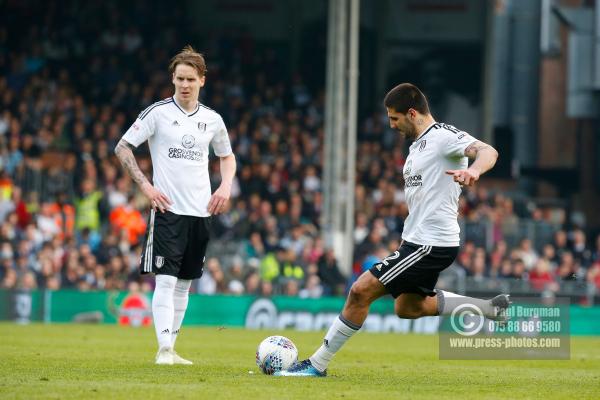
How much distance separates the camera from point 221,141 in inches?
448

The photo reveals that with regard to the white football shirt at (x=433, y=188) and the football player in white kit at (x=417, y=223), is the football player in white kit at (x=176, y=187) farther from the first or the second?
the white football shirt at (x=433, y=188)

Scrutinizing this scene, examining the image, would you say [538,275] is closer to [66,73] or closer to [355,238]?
[355,238]

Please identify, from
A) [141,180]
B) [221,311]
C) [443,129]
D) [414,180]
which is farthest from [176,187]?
[221,311]

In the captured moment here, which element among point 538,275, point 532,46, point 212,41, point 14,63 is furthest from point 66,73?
point 532,46

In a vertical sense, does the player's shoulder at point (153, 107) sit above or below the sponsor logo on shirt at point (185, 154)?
above

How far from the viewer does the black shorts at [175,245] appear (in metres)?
10.7

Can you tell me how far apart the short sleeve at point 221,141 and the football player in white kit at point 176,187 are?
11 cm

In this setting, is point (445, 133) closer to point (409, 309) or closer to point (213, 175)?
point (409, 309)

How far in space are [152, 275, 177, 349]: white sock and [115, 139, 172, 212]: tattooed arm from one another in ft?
2.07

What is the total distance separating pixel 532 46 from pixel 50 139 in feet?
51.1

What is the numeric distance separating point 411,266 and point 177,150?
8.19 feet

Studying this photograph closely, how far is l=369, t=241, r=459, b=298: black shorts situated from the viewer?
31.8 feet

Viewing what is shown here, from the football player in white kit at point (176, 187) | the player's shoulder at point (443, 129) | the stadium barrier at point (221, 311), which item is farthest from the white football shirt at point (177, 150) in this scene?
the stadium barrier at point (221, 311)

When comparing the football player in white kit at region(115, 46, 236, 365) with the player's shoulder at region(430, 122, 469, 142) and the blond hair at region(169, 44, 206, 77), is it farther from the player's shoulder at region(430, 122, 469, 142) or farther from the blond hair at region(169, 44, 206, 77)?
the player's shoulder at region(430, 122, 469, 142)
